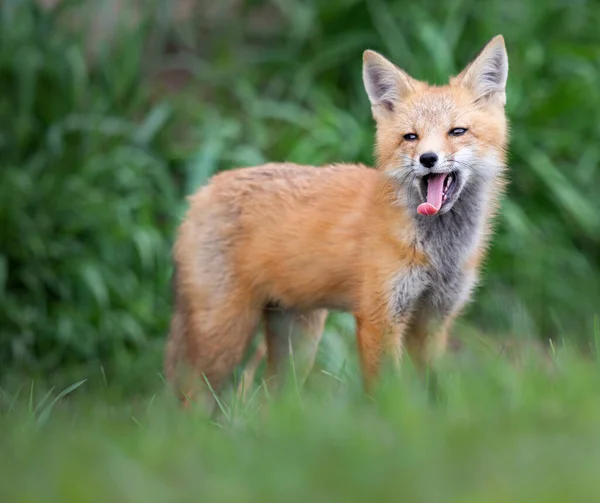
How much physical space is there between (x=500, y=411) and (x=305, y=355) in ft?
7.71

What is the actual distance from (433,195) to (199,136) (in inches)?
152

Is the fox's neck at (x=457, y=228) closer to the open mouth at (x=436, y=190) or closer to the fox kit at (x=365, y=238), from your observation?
the fox kit at (x=365, y=238)

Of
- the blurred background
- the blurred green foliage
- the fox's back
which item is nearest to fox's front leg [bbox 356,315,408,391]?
the fox's back

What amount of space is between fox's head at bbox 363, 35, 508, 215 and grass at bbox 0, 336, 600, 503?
3.17ft

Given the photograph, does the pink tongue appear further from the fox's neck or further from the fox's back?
the fox's back

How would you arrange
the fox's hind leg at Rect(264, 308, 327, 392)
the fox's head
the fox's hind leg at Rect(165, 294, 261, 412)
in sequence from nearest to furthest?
the fox's head < the fox's hind leg at Rect(165, 294, 261, 412) < the fox's hind leg at Rect(264, 308, 327, 392)

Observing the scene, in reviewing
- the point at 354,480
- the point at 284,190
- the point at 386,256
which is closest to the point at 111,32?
the point at 284,190

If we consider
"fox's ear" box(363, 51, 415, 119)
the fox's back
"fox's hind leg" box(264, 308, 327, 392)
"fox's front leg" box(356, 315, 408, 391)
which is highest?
"fox's ear" box(363, 51, 415, 119)

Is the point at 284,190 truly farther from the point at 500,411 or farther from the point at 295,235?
the point at 500,411

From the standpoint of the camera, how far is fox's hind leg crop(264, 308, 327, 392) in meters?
5.38

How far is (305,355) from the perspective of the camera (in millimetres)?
5367

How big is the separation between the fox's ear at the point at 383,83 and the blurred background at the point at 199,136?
218 centimetres

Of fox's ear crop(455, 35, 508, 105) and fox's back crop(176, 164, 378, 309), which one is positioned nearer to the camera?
fox's ear crop(455, 35, 508, 105)

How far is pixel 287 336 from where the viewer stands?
5438 mm
